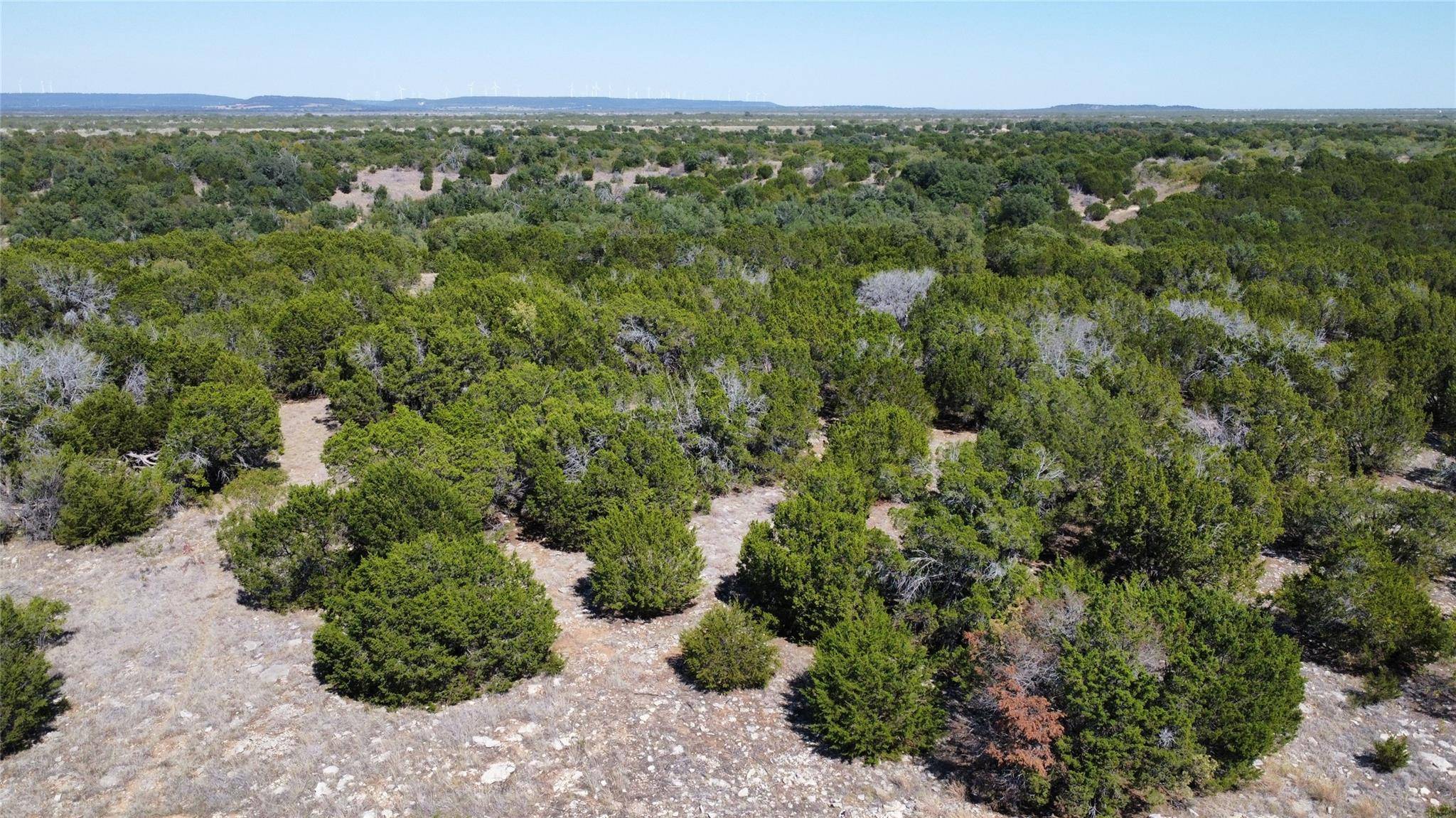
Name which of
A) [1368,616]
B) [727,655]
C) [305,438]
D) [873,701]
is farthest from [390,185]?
[1368,616]

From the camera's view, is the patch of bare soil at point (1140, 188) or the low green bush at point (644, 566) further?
the patch of bare soil at point (1140, 188)

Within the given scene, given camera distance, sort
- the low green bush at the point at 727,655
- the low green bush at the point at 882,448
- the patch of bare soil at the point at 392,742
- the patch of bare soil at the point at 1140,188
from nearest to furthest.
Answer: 1. the patch of bare soil at the point at 392,742
2. the low green bush at the point at 727,655
3. the low green bush at the point at 882,448
4. the patch of bare soil at the point at 1140,188

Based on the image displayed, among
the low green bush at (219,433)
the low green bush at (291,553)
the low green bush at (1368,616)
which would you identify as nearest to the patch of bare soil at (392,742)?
the low green bush at (291,553)

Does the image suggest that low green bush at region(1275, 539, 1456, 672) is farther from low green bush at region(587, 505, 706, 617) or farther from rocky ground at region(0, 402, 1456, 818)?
low green bush at region(587, 505, 706, 617)

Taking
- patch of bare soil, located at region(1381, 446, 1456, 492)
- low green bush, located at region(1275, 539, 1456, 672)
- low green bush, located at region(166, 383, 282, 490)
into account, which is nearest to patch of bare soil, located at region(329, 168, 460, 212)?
low green bush, located at region(166, 383, 282, 490)

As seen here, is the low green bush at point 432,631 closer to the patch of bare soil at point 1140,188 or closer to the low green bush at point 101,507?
the low green bush at point 101,507

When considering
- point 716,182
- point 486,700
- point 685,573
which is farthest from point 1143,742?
point 716,182

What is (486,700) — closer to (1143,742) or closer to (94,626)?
(94,626)
